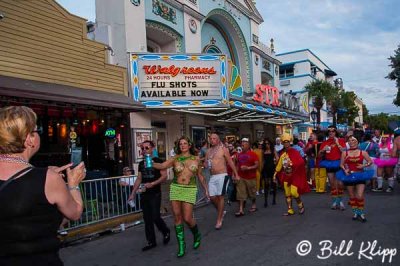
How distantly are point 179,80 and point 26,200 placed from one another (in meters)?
12.7

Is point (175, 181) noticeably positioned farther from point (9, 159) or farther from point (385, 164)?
point (385, 164)

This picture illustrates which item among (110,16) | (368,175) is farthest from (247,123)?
(368,175)

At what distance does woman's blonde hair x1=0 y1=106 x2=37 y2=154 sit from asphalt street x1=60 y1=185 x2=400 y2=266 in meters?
3.69

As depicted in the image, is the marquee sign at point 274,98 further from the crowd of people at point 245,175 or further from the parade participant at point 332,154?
the parade participant at point 332,154

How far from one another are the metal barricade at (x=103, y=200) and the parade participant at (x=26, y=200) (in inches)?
217

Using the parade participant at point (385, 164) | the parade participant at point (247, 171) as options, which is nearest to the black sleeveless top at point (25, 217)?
the parade participant at point (247, 171)

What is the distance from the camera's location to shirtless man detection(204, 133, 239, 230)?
771 cm

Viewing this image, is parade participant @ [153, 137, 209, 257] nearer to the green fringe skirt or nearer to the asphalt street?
the green fringe skirt

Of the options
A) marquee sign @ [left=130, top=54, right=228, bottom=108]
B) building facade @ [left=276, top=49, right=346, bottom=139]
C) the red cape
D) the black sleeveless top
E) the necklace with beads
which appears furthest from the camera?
building facade @ [left=276, top=49, right=346, bottom=139]

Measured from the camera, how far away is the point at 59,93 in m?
10.1

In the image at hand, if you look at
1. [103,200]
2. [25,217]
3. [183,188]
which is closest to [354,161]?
[183,188]

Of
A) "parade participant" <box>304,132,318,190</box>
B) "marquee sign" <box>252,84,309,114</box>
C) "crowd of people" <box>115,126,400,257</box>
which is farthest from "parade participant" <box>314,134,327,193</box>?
"marquee sign" <box>252,84,309,114</box>

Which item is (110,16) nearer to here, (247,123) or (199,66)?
(199,66)

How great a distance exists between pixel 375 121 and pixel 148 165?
333 feet
